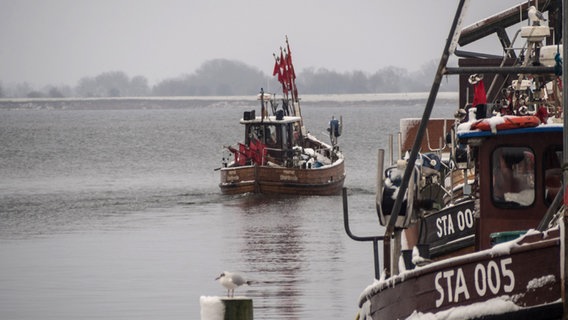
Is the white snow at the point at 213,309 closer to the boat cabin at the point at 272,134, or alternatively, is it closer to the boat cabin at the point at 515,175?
the boat cabin at the point at 515,175

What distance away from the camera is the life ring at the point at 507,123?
1675 centimetres

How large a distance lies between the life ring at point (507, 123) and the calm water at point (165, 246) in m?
8.63

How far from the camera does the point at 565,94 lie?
13391 millimetres

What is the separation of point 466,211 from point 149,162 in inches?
2630

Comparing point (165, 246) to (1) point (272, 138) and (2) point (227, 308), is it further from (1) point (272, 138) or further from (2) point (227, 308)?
(2) point (227, 308)

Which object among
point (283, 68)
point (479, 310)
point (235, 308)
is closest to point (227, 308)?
point (235, 308)

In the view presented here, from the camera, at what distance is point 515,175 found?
1709 centimetres

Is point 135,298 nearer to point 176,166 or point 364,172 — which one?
point 364,172

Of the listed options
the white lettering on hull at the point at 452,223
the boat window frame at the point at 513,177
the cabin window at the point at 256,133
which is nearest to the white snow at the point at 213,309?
the boat window frame at the point at 513,177

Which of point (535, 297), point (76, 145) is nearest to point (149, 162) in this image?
point (76, 145)

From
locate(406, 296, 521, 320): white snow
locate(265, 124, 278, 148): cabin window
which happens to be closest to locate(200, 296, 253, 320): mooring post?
locate(406, 296, 521, 320): white snow

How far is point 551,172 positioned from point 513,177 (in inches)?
17.5

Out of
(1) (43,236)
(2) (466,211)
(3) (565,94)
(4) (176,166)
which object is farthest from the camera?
(4) (176,166)

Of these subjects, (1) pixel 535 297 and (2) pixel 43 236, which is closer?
(1) pixel 535 297
